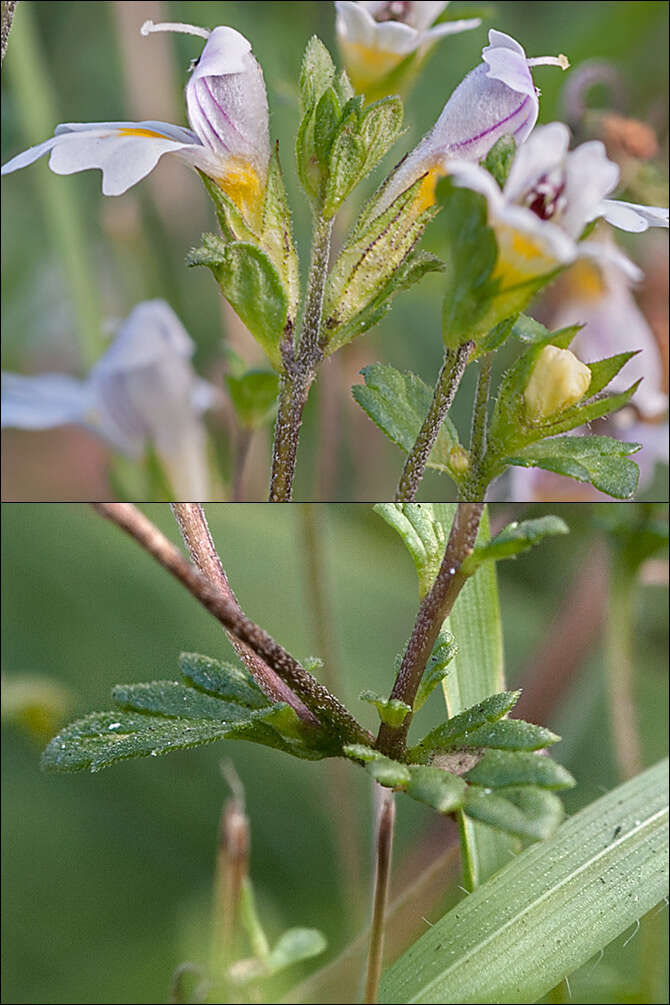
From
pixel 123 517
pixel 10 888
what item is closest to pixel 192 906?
pixel 10 888

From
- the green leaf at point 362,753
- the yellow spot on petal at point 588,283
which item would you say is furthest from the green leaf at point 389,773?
the yellow spot on petal at point 588,283

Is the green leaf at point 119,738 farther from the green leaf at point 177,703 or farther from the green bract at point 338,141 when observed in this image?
the green bract at point 338,141

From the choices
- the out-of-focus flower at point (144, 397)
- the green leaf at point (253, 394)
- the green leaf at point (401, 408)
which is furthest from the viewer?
the out-of-focus flower at point (144, 397)

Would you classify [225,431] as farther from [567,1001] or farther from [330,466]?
[567,1001]

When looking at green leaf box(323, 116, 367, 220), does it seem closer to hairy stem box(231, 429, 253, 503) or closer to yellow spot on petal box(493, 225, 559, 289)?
yellow spot on petal box(493, 225, 559, 289)

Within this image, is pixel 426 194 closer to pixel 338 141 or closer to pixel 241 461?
pixel 338 141

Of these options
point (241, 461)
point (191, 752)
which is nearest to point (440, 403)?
point (241, 461)
